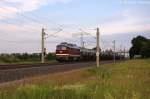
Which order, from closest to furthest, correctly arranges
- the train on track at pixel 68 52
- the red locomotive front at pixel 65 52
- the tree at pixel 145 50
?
the red locomotive front at pixel 65 52 → the train on track at pixel 68 52 → the tree at pixel 145 50

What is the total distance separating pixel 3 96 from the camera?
14.6 m

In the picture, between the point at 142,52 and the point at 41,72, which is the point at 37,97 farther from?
the point at 142,52

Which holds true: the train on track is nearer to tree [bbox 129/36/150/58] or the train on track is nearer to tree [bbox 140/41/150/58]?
tree [bbox 140/41/150/58]

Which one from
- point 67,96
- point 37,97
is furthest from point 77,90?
point 37,97

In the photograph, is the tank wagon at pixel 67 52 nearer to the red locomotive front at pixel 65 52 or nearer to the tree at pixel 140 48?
the red locomotive front at pixel 65 52

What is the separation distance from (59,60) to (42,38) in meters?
7.47

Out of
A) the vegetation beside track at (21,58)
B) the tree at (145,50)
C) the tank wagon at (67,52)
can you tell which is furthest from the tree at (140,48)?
the tank wagon at (67,52)

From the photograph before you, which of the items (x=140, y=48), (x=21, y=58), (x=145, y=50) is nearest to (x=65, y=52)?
(x=21, y=58)

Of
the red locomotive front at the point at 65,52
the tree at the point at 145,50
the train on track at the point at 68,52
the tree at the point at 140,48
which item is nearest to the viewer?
the red locomotive front at the point at 65,52

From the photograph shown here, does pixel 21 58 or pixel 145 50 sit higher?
pixel 145 50

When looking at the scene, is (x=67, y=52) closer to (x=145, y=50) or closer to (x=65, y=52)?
(x=65, y=52)

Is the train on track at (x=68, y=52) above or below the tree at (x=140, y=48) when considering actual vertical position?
below

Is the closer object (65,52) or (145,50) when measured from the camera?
(65,52)

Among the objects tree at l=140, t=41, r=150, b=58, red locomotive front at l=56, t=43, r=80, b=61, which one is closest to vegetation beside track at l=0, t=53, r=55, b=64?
red locomotive front at l=56, t=43, r=80, b=61
